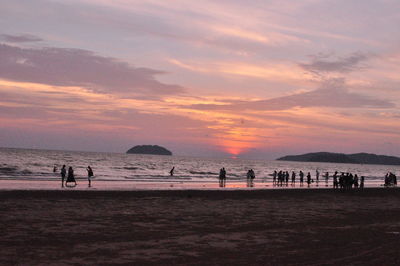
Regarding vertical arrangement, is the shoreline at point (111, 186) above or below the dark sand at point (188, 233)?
below

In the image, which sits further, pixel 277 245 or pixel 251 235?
pixel 251 235

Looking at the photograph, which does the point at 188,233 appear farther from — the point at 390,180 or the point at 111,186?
the point at 390,180

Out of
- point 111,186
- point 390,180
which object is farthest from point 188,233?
point 390,180

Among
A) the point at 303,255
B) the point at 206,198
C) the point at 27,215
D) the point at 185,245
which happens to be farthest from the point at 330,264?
the point at 206,198

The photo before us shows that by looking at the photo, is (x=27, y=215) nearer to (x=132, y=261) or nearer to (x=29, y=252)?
(x=29, y=252)

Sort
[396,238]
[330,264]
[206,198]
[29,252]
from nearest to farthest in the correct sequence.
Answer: [330,264]
[29,252]
[396,238]
[206,198]

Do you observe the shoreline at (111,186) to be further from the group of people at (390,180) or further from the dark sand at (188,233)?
the group of people at (390,180)

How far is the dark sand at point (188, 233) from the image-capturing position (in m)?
12.0

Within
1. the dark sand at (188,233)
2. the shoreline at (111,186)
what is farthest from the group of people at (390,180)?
the dark sand at (188,233)

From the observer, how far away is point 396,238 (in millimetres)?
16047

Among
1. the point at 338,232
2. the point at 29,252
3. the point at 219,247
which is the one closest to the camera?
the point at 29,252

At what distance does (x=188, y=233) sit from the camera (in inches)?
643

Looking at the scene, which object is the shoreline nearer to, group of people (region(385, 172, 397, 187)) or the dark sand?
the dark sand

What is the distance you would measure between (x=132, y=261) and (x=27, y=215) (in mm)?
10208
